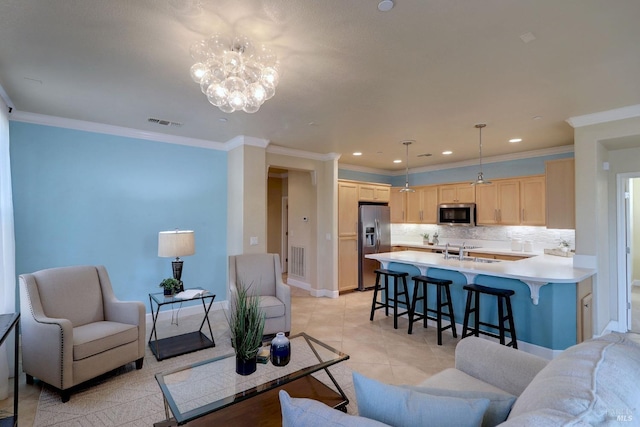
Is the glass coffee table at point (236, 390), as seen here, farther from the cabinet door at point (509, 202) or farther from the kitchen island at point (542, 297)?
the cabinet door at point (509, 202)

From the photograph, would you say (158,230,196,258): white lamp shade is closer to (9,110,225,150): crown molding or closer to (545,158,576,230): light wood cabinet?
(9,110,225,150): crown molding

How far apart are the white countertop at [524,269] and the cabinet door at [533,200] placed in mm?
1096

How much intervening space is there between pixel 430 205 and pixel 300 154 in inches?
125

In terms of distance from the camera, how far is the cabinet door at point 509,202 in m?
5.56

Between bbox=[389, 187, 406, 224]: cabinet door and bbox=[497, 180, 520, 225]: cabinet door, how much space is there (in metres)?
2.09

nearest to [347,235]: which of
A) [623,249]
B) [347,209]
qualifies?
[347,209]

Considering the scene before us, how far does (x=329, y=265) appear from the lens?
19.2ft

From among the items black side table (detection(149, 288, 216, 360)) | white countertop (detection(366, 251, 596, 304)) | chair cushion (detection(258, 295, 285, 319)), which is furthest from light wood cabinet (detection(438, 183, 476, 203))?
black side table (detection(149, 288, 216, 360))

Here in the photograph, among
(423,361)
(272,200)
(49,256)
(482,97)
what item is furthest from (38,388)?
(272,200)

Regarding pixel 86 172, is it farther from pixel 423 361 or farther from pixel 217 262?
pixel 423 361

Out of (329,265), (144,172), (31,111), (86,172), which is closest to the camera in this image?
(31,111)

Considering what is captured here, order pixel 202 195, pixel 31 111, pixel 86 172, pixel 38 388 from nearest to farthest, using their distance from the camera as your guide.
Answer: pixel 38 388, pixel 31 111, pixel 86 172, pixel 202 195

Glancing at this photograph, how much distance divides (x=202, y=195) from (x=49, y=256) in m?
1.95

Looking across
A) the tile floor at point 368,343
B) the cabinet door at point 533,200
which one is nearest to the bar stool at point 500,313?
the tile floor at point 368,343
